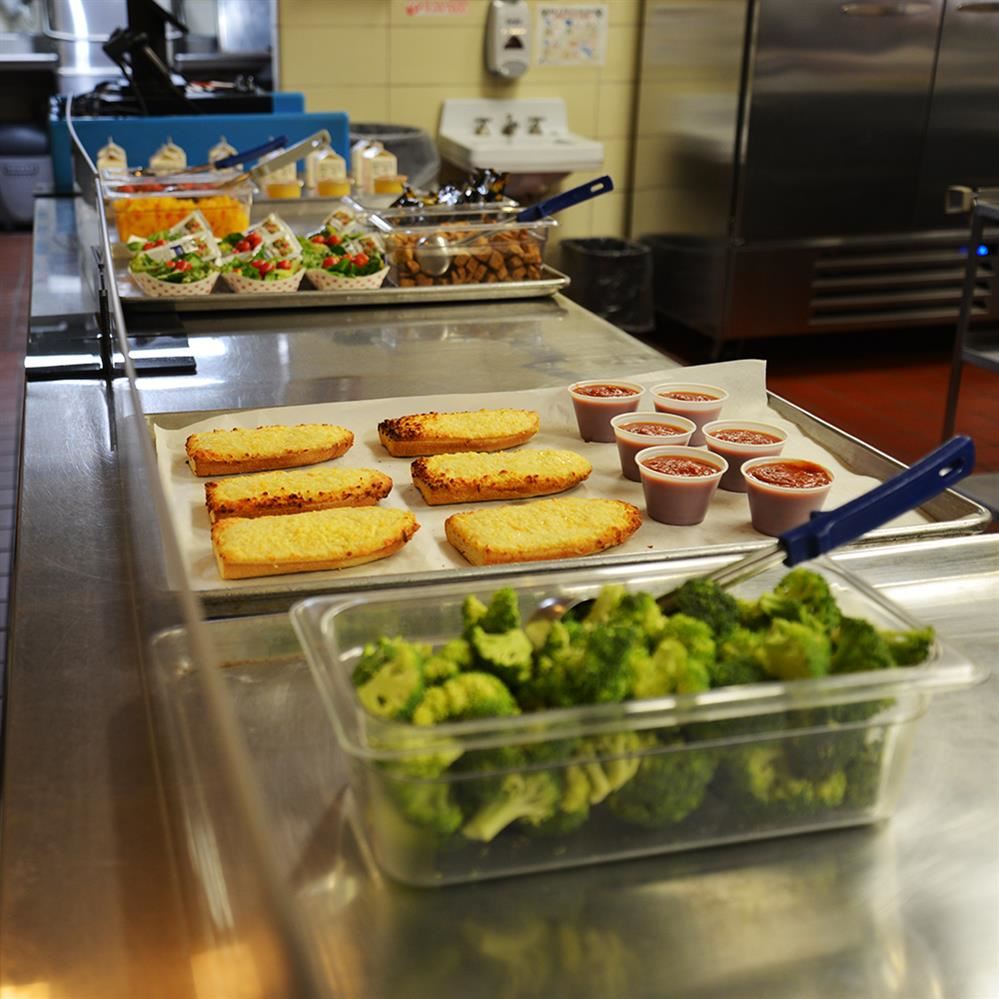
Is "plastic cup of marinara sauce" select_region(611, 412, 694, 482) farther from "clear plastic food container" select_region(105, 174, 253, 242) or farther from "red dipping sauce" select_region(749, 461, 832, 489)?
"clear plastic food container" select_region(105, 174, 253, 242)

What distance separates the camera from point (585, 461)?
157cm

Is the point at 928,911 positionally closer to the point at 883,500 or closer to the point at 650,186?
the point at 883,500

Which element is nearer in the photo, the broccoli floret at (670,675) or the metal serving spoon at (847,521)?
the broccoli floret at (670,675)

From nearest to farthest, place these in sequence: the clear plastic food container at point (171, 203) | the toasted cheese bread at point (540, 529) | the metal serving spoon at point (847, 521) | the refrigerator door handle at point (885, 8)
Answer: the metal serving spoon at point (847, 521) < the toasted cheese bread at point (540, 529) < the clear plastic food container at point (171, 203) < the refrigerator door handle at point (885, 8)

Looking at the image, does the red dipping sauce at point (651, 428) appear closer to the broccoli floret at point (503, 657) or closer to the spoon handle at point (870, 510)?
the spoon handle at point (870, 510)

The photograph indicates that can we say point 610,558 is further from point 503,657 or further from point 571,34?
point 571,34

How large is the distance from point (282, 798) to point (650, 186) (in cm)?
495

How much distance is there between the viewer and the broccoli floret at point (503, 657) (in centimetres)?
83

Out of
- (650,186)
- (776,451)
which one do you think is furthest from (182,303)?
(650,186)

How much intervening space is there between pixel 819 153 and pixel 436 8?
5.63ft

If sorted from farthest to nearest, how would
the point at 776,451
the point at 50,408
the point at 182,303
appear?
the point at 182,303, the point at 50,408, the point at 776,451

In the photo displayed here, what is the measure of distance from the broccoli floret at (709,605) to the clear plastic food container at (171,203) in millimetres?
2072

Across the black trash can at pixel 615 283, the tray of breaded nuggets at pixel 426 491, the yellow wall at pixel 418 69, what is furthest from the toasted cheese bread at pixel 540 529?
the yellow wall at pixel 418 69

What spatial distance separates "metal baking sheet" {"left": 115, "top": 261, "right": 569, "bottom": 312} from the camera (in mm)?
2289
